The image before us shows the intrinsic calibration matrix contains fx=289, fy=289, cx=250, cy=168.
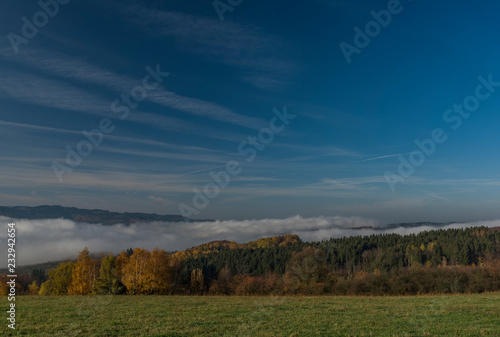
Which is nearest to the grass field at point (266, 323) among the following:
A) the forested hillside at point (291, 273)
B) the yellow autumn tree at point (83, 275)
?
the forested hillside at point (291, 273)

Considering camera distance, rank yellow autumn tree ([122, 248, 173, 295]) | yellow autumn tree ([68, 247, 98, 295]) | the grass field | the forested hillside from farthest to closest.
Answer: yellow autumn tree ([68, 247, 98, 295]), yellow autumn tree ([122, 248, 173, 295]), the forested hillside, the grass field

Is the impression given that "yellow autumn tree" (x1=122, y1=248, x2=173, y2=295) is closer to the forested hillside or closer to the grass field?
the forested hillside

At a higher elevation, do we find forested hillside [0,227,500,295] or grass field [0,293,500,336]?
grass field [0,293,500,336]

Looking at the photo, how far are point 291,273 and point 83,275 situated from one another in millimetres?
46168

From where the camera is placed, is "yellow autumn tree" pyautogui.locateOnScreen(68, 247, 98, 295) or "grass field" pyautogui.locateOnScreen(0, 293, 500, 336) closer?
"grass field" pyautogui.locateOnScreen(0, 293, 500, 336)

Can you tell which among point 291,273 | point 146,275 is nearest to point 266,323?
point 291,273

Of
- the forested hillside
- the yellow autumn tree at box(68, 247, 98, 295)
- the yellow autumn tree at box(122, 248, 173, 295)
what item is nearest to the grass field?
the forested hillside

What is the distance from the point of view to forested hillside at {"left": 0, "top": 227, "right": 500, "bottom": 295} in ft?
149

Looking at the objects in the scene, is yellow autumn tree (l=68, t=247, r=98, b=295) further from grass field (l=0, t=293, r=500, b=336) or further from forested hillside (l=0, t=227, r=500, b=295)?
grass field (l=0, t=293, r=500, b=336)

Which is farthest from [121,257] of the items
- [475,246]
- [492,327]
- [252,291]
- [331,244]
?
[475,246]

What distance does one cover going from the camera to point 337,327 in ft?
48.4

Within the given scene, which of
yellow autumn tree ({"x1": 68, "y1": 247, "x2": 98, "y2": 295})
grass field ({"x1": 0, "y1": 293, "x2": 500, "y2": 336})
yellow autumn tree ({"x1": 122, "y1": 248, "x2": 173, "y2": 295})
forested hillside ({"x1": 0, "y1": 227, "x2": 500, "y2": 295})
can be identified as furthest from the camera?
yellow autumn tree ({"x1": 68, "y1": 247, "x2": 98, "y2": 295})

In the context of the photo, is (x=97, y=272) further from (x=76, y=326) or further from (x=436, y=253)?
(x=436, y=253)

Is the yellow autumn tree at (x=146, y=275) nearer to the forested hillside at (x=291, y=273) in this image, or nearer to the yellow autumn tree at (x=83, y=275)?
the forested hillside at (x=291, y=273)
